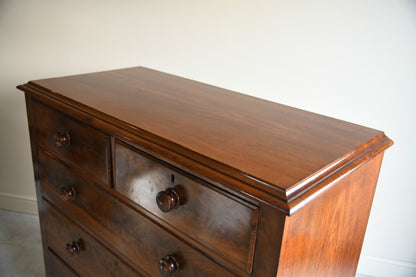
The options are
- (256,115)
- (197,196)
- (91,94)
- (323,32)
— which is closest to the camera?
(197,196)

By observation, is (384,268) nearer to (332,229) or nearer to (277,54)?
(277,54)

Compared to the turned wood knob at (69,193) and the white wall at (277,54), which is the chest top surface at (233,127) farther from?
the white wall at (277,54)

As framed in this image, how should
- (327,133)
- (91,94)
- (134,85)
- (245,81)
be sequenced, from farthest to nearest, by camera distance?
(245,81) → (134,85) → (91,94) → (327,133)

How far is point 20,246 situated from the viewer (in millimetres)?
2109

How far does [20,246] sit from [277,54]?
1.68 metres

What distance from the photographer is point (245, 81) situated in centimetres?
182

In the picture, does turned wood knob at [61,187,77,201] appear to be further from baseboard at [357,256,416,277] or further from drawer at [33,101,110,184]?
baseboard at [357,256,416,277]

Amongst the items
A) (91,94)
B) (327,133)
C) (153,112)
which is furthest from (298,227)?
(91,94)

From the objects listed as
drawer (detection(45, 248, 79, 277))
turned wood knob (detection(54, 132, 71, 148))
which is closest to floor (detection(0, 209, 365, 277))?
drawer (detection(45, 248, 79, 277))

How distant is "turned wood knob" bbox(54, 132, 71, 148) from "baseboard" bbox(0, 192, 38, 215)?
1376mm

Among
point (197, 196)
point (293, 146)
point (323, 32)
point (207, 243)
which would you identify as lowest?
point (207, 243)

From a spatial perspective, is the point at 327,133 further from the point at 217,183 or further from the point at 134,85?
the point at 134,85

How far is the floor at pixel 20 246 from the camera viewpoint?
193 cm

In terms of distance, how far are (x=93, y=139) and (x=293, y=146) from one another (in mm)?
553
